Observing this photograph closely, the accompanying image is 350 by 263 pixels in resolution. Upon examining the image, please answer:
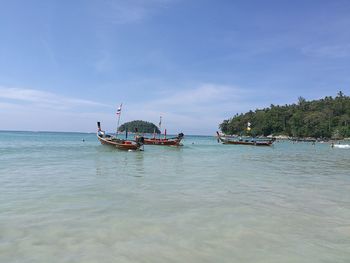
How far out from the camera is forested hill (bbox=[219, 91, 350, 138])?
145625 millimetres

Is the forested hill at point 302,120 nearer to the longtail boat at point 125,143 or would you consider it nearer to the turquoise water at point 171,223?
the longtail boat at point 125,143

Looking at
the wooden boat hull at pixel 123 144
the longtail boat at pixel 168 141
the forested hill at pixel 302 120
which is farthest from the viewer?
the forested hill at pixel 302 120

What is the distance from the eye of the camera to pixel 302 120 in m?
154

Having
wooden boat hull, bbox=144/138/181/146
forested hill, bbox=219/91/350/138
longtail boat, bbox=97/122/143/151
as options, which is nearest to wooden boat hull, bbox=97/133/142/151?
longtail boat, bbox=97/122/143/151

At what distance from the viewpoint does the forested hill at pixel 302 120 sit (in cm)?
14562

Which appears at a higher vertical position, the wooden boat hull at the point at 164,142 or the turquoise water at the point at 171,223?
the wooden boat hull at the point at 164,142

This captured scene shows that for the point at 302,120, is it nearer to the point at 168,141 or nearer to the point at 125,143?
the point at 168,141

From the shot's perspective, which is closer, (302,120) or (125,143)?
(125,143)

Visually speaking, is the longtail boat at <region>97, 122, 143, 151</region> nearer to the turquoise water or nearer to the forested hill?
the turquoise water

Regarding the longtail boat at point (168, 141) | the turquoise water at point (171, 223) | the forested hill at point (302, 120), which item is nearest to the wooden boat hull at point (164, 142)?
the longtail boat at point (168, 141)

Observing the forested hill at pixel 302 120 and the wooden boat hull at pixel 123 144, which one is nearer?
the wooden boat hull at pixel 123 144

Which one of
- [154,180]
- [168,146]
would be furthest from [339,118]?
[154,180]

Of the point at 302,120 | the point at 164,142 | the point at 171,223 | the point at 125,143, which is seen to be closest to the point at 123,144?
the point at 125,143

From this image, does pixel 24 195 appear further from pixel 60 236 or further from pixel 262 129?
pixel 262 129
